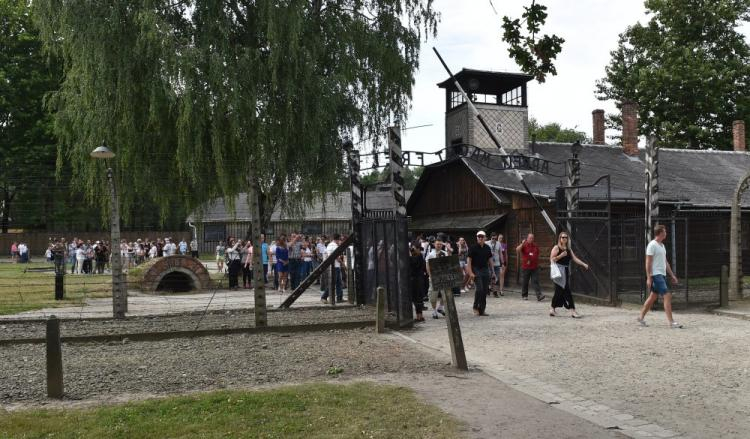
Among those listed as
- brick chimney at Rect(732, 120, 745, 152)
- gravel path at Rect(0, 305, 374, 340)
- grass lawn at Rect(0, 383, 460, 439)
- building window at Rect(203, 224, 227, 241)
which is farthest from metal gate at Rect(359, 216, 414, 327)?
building window at Rect(203, 224, 227, 241)

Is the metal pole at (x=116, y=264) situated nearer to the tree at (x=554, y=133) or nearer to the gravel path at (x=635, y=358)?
Result: the gravel path at (x=635, y=358)

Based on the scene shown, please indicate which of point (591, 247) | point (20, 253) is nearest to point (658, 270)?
point (591, 247)

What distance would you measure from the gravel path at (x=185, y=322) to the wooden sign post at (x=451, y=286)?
3723 millimetres

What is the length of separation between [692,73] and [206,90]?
2957 centimetres

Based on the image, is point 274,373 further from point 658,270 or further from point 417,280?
point 658,270

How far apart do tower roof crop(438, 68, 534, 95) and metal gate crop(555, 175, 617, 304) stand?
44.0ft

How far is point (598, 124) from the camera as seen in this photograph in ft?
109

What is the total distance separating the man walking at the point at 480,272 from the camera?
46.0ft

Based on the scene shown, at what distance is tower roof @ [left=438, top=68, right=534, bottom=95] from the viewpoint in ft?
97.4

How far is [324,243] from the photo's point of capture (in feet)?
73.9

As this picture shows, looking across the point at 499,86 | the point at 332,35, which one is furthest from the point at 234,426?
the point at 499,86

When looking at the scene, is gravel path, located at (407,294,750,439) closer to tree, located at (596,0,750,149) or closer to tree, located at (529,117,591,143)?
tree, located at (596,0,750,149)

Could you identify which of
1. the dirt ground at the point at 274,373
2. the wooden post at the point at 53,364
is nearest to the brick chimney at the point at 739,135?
the dirt ground at the point at 274,373

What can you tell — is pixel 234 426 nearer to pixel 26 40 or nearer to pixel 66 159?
pixel 66 159
